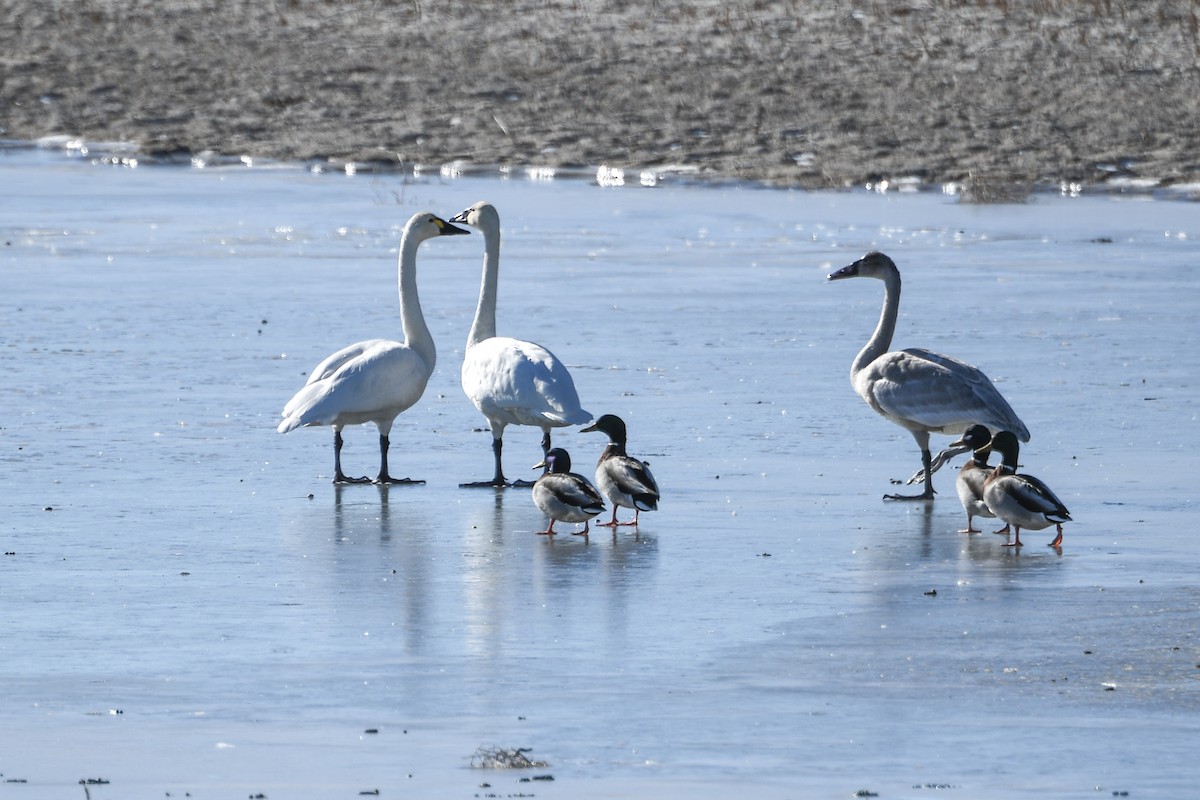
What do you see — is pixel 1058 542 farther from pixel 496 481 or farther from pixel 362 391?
pixel 362 391

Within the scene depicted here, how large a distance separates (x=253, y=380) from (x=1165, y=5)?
23.3 m

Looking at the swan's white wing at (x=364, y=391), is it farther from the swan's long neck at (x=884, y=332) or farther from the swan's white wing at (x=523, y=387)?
the swan's long neck at (x=884, y=332)

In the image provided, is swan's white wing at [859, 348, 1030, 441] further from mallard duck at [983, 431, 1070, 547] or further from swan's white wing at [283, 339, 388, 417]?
swan's white wing at [283, 339, 388, 417]

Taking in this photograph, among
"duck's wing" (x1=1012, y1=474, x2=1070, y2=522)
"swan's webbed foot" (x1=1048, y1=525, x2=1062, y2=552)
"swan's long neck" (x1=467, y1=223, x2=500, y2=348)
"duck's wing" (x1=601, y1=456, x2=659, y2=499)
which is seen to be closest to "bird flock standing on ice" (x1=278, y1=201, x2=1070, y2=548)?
"duck's wing" (x1=601, y1=456, x2=659, y2=499)

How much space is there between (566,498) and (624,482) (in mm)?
316

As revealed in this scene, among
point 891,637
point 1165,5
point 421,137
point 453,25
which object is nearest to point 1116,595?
point 891,637

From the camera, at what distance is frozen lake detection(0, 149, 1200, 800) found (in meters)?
5.51

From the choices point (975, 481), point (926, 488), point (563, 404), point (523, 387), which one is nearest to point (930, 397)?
point (926, 488)

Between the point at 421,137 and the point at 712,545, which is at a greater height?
the point at 421,137

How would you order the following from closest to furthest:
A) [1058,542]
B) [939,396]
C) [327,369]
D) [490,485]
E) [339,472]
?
[1058,542], [939,396], [490,485], [339,472], [327,369]

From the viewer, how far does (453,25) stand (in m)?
35.4

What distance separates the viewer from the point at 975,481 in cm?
871

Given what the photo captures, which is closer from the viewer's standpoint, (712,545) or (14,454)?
(712,545)

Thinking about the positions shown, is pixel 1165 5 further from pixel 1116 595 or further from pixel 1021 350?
pixel 1116 595
